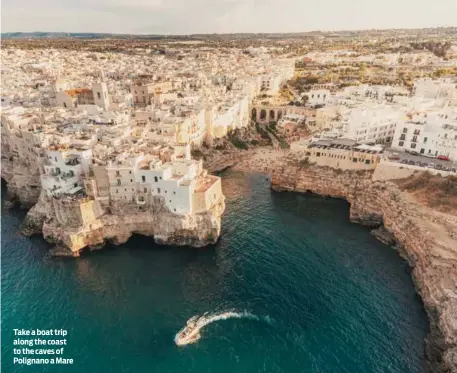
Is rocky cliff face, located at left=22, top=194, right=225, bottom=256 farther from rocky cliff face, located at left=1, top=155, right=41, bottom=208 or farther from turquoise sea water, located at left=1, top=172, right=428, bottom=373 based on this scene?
rocky cliff face, located at left=1, top=155, right=41, bottom=208

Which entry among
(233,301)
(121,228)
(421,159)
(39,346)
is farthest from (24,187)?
(421,159)

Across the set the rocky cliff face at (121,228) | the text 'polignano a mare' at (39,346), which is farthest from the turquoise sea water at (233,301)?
the rocky cliff face at (121,228)

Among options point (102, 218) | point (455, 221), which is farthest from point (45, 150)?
point (455, 221)

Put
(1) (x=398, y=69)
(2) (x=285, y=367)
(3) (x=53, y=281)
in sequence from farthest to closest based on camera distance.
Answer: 1. (1) (x=398, y=69)
2. (3) (x=53, y=281)
3. (2) (x=285, y=367)

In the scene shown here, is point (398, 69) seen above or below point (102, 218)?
above

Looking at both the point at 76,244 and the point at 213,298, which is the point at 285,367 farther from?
the point at 76,244

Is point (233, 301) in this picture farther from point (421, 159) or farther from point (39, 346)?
point (421, 159)
